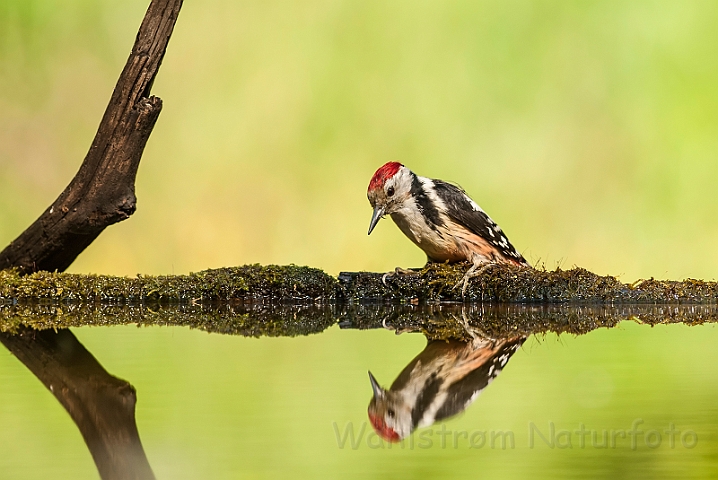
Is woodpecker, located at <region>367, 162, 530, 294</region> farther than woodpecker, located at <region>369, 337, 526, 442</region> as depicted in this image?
Yes

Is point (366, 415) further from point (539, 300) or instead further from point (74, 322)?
point (539, 300)

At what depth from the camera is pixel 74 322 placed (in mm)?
3098

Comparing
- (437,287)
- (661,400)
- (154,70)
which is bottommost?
(661,400)

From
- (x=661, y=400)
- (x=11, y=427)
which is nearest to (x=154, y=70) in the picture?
(x=11, y=427)

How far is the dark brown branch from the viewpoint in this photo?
145 inches

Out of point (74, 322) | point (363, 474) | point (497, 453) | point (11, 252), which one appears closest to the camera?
point (363, 474)

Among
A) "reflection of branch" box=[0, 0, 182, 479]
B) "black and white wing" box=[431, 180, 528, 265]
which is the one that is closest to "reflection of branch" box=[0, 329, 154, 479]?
"reflection of branch" box=[0, 0, 182, 479]

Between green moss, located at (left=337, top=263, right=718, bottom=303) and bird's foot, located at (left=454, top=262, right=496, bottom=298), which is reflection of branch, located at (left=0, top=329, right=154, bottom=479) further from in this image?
bird's foot, located at (left=454, top=262, right=496, bottom=298)

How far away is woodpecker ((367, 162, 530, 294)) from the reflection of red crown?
2536mm

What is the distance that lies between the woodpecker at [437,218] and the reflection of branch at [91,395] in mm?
1813

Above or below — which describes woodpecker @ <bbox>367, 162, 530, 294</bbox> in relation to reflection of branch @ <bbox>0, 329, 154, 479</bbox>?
above

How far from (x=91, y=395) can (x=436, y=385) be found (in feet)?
2.37

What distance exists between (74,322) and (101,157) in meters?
0.98

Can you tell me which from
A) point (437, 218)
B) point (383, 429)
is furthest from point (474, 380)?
point (437, 218)
